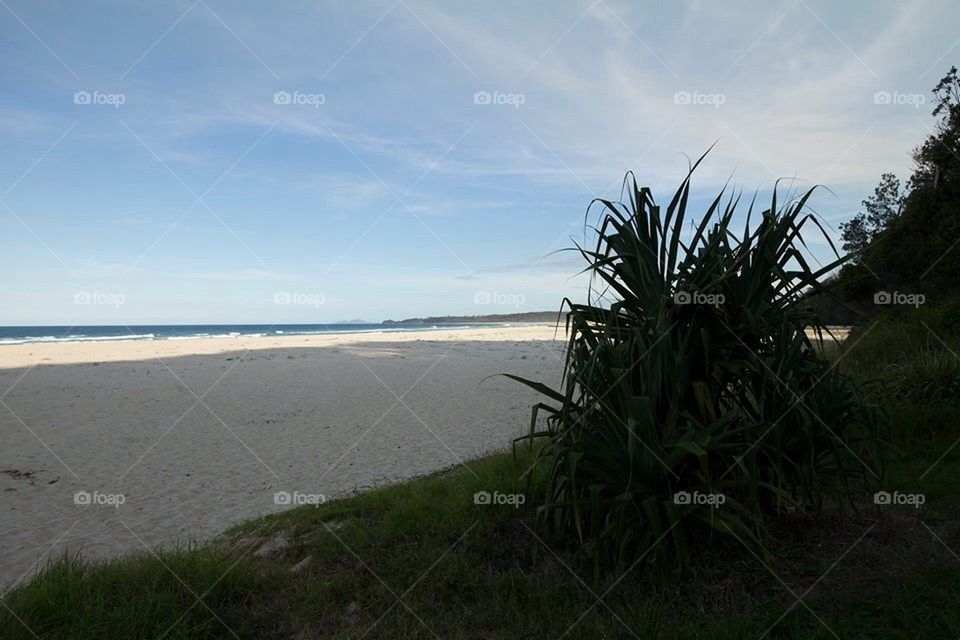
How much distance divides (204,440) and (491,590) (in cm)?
842

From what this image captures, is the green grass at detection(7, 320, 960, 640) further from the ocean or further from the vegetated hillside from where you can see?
the ocean

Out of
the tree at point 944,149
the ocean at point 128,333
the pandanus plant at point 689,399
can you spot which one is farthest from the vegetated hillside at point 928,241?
the ocean at point 128,333

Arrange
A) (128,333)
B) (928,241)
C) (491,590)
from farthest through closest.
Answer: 1. (128,333)
2. (928,241)
3. (491,590)

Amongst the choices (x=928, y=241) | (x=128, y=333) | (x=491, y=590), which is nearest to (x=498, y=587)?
(x=491, y=590)

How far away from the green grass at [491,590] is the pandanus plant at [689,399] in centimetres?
21

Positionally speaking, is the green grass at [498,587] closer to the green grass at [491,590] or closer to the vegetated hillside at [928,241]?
the green grass at [491,590]

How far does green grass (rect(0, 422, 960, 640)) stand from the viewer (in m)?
3.24

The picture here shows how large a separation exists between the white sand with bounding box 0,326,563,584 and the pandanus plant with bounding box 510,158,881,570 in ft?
12.6

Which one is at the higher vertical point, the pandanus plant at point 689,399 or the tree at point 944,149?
the tree at point 944,149

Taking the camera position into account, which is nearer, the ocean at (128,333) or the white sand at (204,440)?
the white sand at (204,440)

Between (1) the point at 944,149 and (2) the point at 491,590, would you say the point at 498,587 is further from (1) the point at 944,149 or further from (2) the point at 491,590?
(1) the point at 944,149

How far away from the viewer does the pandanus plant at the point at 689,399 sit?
360 cm

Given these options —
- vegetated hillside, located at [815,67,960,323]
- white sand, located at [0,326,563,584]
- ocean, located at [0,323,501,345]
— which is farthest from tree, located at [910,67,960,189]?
ocean, located at [0,323,501,345]

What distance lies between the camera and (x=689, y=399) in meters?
4.04
